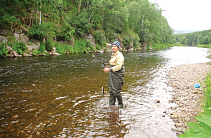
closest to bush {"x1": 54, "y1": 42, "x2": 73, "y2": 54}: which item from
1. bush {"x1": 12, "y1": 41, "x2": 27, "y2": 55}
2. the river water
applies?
bush {"x1": 12, "y1": 41, "x2": 27, "y2": 55}

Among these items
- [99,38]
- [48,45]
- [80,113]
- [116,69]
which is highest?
[99,38]

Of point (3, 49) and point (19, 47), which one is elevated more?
point (19, 47)

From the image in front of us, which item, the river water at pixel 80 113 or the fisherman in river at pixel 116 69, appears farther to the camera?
the fisherman in river at pixel 116 69

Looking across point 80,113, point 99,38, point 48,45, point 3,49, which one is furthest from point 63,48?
point 80,113

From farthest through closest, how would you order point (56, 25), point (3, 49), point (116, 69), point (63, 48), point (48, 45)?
point (56, 25)
point (63, 48)
point (48, 45)
point (3, 49)
point (116, 69)

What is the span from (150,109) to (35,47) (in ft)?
82.7

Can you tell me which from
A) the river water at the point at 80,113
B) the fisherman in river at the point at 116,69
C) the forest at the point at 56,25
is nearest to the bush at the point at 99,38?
the forest at the point at 56,25

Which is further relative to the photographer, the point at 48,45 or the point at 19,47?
the point at 48,45

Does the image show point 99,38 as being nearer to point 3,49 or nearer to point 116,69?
point 3,49

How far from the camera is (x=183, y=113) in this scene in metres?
5.14

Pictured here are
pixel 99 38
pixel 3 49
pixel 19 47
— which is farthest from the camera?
pixel 99 38

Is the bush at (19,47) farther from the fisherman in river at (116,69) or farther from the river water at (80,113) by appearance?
the fisherman in river at (116,69)

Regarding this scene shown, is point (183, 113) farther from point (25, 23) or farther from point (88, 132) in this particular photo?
point (25, 23)

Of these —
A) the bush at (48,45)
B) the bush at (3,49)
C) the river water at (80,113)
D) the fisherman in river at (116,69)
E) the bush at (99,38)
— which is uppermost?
the bush at (99,38)
